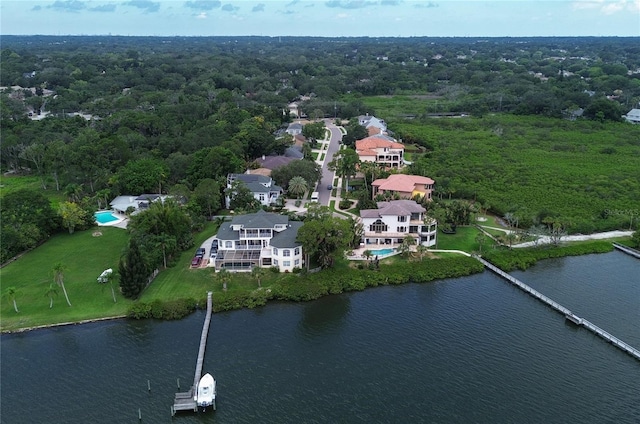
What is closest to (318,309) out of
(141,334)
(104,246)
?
(141,334)

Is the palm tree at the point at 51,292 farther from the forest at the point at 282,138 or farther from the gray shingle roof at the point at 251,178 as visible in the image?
the gray shingle roof at the point at 251,178

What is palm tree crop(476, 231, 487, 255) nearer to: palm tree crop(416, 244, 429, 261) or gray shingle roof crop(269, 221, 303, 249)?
palm tree crop(416, 244, 429, 261)

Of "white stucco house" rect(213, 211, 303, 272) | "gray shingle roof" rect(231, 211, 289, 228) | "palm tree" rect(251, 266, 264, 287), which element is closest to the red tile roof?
"white stucco house" rect(213, 211, 303, 272)

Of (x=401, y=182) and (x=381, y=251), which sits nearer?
(x=381, y=251)

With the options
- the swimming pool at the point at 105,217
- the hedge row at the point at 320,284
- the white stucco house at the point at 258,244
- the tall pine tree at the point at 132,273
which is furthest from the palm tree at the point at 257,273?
the swimming pool at the point at 105,217

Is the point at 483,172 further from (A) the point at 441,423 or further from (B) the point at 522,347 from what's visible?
(A) the point at 441,423

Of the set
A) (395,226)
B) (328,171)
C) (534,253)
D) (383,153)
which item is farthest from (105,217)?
(534,253)

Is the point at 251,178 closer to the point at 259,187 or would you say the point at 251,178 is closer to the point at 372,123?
the point at 259,187
